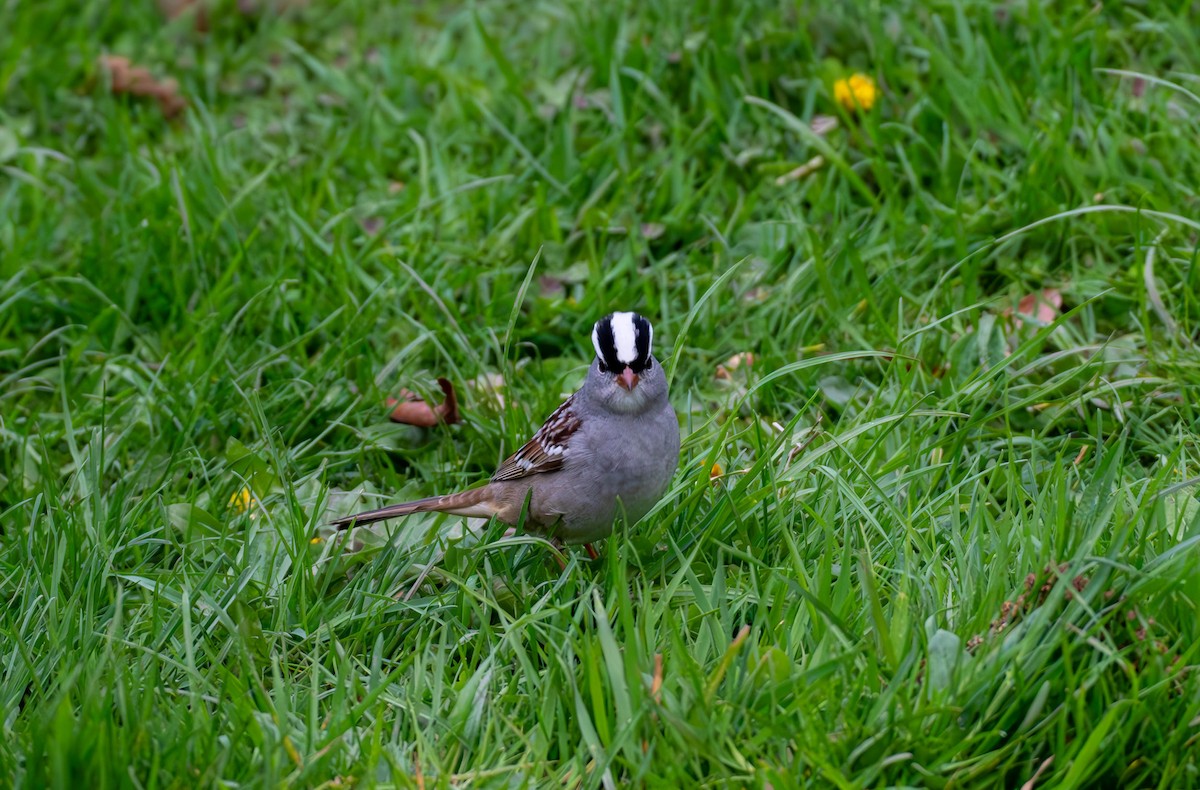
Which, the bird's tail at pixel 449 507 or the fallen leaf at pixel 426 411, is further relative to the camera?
the fallen leaf at pixel 426 411

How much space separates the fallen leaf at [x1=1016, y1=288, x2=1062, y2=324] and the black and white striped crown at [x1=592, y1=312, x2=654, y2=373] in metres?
1.67

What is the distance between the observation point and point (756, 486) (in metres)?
3.65

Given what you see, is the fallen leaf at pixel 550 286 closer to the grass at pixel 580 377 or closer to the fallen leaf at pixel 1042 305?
the grass at pixel 580 377

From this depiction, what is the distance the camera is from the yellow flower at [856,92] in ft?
17.1

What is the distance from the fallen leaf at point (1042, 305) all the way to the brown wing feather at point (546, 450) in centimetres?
179

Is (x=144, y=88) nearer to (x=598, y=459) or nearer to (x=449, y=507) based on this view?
(x=449, y=507)

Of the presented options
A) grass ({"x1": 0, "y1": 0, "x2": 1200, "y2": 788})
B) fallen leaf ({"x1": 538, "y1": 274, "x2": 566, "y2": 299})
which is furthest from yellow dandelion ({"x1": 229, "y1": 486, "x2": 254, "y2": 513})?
fallen leaf ({"x1": 538, "y1": 274, "x2": 566, "y2": 299})

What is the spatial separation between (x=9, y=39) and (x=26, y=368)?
10.3 ft

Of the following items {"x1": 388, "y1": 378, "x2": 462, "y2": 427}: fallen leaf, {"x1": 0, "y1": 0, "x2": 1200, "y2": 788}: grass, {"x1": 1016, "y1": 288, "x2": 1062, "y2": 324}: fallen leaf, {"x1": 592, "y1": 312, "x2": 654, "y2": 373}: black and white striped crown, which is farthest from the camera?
{"x1": 1016, "y1": 288, "x2": 1062, "y2": 324}: fallen leaf

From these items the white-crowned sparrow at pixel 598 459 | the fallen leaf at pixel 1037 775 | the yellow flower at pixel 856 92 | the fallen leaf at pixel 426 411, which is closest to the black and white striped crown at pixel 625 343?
the white-crowned sparrow at pixel 598 459

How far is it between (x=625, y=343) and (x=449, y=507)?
754 mm

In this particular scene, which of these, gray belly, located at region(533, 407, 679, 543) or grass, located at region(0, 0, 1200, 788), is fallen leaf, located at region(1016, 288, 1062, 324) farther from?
gray belly, located at region(533, 407, 679, 543)

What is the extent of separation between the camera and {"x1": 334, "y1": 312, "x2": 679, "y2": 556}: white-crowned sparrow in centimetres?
346

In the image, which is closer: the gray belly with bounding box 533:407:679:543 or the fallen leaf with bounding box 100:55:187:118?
the gray belly with bounding box 533:407:679:543
